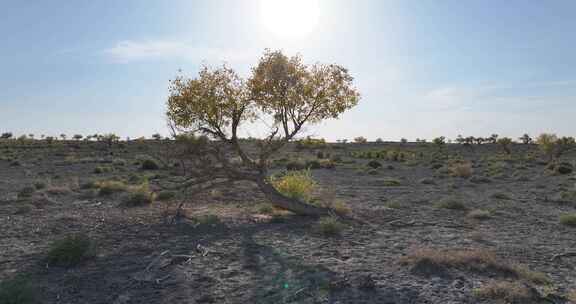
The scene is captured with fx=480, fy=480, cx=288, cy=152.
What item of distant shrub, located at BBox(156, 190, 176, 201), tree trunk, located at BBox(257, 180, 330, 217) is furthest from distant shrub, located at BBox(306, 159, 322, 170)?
tree trunk, located at BBox(257, 180, 330, 217)

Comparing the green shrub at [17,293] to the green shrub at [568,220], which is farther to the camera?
the green shrub at [568,220]

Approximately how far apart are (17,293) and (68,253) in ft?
7.03

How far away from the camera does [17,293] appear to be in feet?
23.8

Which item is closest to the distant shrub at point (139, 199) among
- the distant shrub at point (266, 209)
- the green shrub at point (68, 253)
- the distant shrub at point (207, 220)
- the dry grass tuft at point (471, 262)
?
the distant shrub at point (207, 220)

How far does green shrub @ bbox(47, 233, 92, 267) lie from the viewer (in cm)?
933

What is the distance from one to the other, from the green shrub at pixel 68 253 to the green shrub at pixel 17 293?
158 centimetres

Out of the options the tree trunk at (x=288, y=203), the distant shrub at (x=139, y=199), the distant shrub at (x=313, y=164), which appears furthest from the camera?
the distant shrub at (x=313, y=164)

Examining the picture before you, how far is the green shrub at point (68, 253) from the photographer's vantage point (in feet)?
30.6

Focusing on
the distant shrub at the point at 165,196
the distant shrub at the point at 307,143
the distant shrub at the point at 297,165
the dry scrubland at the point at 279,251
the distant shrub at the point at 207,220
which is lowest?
the dry scrubland at the point at 279,251

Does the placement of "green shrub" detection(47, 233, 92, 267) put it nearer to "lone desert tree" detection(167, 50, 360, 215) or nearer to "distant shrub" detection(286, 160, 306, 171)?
"lone desert tree" detection(167, 50, 360, 215)

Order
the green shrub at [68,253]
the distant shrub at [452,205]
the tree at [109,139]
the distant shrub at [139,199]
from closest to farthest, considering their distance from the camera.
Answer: the green shrub at [68,253]
the distant shrub at [452,205]
the distant shrub at [139,199]
the tree at [109,139]

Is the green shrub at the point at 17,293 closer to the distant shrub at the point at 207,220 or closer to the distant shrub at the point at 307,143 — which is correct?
the distant shrub at the point at 207,220

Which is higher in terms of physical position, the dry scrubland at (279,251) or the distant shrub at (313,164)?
the distant shrub at (313,164)

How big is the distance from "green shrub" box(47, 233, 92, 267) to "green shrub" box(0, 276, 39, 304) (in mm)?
1577
